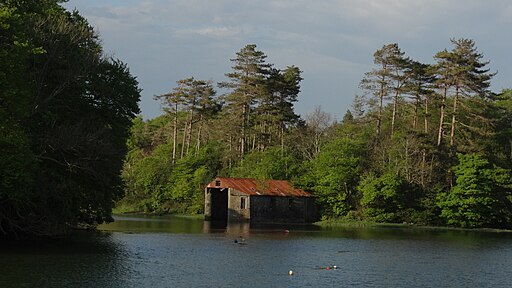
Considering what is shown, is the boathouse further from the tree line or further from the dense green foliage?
the dense green foliage

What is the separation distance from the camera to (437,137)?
8625 centimetres

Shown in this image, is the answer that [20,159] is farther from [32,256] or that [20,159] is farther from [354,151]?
[354,151]

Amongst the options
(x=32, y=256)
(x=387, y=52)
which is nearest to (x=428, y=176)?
(x=387, y=52)

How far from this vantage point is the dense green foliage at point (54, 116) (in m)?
34.2

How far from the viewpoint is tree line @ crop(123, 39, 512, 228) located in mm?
80188

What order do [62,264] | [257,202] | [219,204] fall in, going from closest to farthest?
[62,264]
[257,202]
[219,204]

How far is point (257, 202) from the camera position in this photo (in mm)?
85000

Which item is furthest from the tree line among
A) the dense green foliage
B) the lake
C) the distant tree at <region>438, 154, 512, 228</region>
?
the dense green foliage

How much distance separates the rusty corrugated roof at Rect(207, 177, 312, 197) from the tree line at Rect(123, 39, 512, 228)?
2.22m

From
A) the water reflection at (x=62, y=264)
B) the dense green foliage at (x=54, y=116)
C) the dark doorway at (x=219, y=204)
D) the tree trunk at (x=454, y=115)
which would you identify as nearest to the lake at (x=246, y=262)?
the water reflection at (x=62, y=264)

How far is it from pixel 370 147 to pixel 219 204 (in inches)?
849

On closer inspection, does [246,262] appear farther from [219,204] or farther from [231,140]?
[231,140]

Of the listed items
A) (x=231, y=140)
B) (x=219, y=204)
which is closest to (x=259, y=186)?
(x=219, y=204)

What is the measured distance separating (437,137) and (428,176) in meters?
6.32
